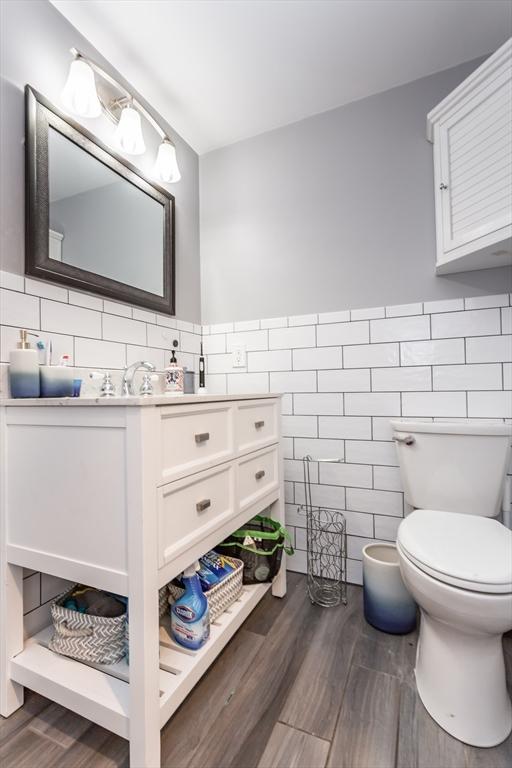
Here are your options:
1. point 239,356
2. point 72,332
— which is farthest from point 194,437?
point 239,356

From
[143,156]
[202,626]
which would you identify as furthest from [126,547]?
[143,156]

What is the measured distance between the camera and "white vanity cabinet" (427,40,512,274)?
47.4 inches

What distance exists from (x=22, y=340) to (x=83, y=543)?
0.63m

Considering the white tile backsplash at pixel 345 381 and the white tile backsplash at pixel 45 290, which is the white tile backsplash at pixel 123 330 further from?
the white tile backsplash at pixel 345 381

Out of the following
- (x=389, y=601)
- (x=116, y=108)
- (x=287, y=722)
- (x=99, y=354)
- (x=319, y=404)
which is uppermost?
(x=116, y=108)

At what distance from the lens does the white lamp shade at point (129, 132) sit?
138cm

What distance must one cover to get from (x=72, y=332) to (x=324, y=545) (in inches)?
57.1

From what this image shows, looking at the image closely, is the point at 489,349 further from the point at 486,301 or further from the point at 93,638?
the point at 93,638

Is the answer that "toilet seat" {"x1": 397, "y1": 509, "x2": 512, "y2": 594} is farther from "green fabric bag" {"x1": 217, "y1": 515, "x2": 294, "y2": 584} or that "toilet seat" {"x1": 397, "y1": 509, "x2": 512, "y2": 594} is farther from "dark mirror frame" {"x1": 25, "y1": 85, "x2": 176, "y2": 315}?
"dark mirror frame" {"x1": 25, "y1": 85, "x2": 176, "y2": 315}

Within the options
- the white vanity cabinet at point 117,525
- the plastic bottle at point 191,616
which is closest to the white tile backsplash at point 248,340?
the white vanity cabinet at point 117,525

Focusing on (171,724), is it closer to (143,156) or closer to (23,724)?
(23,724)

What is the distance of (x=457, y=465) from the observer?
4.30 feet

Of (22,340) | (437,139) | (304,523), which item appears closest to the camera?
(22,340)

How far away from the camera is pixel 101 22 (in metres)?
1.30
